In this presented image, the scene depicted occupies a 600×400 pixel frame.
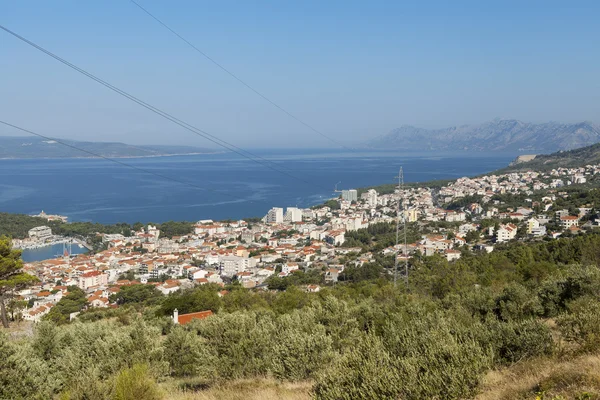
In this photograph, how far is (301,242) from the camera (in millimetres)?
38000

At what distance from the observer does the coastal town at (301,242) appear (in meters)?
24.4

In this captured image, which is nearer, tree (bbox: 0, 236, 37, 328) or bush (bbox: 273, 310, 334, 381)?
bush (bbox: 273, 310, 334, 381)

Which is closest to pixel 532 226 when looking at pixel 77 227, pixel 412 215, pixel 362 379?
pixel 412 215

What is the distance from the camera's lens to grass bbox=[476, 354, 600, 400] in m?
2.96

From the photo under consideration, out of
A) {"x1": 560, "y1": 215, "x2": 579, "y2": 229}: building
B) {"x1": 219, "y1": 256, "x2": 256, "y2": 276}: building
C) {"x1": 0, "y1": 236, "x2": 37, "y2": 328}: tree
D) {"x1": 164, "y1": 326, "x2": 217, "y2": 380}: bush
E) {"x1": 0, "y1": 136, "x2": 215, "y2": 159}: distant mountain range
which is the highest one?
{"x1": 0, "y1": 136, "x2": 215, "y2": 159}: distant mountain range

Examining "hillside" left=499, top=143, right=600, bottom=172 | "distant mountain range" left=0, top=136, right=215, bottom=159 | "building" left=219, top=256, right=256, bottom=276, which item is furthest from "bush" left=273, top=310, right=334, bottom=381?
"distant mountain range" left=0, top=136, right=215, bottom=159

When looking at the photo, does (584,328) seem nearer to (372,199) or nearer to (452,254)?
(452,254)

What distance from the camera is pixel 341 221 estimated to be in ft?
139

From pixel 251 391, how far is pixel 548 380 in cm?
255

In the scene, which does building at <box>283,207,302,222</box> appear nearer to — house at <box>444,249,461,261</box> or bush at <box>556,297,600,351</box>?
house at <box>444,249,461,261</box>

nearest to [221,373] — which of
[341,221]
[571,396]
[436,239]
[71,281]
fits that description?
[571,396]

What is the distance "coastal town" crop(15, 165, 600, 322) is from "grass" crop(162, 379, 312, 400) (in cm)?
750

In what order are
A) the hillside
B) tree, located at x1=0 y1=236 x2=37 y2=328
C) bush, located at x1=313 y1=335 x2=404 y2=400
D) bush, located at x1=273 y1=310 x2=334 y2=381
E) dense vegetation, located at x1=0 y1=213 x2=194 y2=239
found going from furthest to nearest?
1. the hillside
2. dense vegetation, located at x1=0 y1=213 x2=194 y2=239
3. tree, located at x1=0 y1=236 x2=37 y2=328
4. bush, located at x1=273 y1=310 x2=334 y2=381
5. bush, located at x1=313 y1=335 x2=404 y2=400

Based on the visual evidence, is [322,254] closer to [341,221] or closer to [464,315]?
[341,221]
